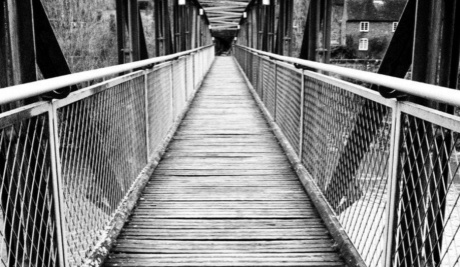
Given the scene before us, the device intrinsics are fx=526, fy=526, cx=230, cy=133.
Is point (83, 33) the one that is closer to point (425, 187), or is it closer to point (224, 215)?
point (224, 215)

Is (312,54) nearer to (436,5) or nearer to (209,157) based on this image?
(209,157)

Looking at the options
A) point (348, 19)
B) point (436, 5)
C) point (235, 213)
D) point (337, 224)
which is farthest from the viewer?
point (348, 19)

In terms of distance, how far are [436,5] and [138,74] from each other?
2611mm

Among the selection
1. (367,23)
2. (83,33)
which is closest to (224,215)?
(83,33)

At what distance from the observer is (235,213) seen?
12.5ft

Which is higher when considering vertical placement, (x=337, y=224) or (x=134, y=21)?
(x=134, y=21)

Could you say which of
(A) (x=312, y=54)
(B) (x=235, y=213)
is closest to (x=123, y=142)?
(B) (x=235, y=213)

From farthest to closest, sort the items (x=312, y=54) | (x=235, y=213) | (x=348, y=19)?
1. (x=348, y=19)
2. (x=312, y=54)
3. (x=235, y=213)

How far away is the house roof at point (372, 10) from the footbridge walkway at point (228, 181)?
184 ft

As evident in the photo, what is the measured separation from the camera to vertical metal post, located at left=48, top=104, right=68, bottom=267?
2209mm

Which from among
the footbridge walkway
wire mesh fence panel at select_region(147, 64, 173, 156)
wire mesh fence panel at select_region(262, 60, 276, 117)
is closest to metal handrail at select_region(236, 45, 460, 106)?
the footbridge walkway

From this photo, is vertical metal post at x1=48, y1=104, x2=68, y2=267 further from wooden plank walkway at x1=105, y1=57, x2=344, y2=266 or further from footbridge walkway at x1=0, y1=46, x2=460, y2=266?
wooden plank walkway at x1=105, y1=57, x2=344, y2=266

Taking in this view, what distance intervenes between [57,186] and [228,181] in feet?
8.43

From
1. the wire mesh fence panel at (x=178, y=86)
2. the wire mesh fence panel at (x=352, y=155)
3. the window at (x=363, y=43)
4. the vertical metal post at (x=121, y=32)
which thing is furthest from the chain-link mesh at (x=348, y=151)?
the window at (x=363, y=43)
